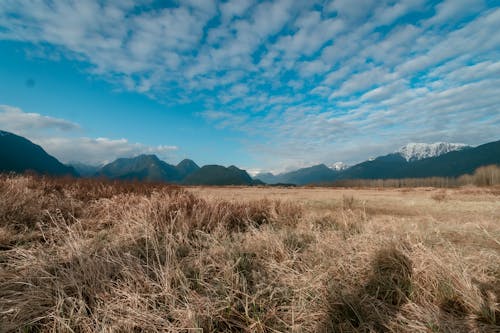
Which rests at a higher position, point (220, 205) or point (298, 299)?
point (220, 205)

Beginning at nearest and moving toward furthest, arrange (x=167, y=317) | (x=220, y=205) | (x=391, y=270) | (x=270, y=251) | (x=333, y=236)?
(x=167, y=317) → (x=391, y=270) → (x=270, y=251) → (x=333, y=236) → (x=220, y=205)

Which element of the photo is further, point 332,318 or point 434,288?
point 434,288

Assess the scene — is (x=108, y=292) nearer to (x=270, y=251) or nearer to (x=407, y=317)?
(x=270, y=251)

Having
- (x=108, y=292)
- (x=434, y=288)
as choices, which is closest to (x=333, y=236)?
(x=434, y=288)

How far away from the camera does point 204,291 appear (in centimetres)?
313

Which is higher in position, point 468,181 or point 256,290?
point 256,290

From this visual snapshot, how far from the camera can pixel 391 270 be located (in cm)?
380

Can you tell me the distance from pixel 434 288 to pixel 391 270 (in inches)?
26.5

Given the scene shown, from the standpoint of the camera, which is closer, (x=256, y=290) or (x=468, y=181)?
(x=256, y=290)

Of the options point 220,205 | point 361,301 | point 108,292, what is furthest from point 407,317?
point 220,205

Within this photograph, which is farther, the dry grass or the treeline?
the treeline

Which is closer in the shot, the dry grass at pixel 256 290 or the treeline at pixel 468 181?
the dry grass at pixel 256 290

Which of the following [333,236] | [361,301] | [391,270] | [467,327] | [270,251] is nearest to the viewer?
[467,327]

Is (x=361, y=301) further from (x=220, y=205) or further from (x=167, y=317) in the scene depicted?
(x=220, y=205)
